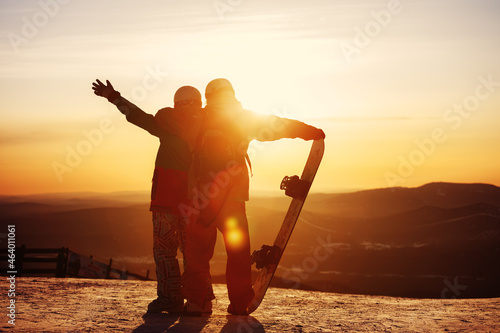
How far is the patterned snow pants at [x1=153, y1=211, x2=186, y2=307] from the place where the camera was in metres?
6.43

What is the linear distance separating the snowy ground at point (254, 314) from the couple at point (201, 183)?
1.21 feet

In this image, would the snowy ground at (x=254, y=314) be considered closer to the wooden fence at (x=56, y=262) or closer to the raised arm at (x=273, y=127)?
the raised arm at (x=273, y=127)

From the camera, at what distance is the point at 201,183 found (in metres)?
6.29

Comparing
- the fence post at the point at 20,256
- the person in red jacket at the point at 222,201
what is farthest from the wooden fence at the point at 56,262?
the person in red jacket at the point at 222,201

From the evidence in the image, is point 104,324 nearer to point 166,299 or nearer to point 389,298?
point 166,299

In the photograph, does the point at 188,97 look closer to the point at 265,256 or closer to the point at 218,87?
the point at 218,87

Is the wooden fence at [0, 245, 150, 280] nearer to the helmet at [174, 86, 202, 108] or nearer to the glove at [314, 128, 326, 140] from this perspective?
the helmet at [174, 86, 202, 108]

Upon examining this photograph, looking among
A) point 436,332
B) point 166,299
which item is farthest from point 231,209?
point 436,332

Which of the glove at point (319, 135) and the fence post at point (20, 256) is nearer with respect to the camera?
the glove at point (319, 135)

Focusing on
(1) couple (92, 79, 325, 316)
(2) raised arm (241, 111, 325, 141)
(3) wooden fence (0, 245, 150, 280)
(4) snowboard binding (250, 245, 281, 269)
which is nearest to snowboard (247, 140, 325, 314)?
(4) snowboard binding (250, 245, 281, 269)

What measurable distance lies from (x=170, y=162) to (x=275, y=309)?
2.51 metres

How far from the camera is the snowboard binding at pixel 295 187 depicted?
6766 mm

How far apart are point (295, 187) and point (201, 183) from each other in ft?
3.98

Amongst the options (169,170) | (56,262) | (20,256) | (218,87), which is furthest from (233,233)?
(56,262)
